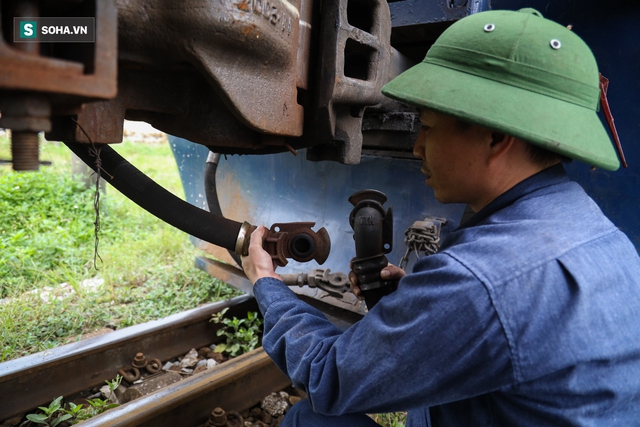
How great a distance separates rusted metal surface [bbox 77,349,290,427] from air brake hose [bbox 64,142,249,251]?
71cm

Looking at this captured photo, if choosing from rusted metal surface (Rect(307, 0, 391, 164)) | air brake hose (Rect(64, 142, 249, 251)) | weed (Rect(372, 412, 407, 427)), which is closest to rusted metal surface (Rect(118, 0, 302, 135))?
rusted metal surface (Rect(307, 0, 391, 164))

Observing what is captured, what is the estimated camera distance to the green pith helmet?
3.11 feet

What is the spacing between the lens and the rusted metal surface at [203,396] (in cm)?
171

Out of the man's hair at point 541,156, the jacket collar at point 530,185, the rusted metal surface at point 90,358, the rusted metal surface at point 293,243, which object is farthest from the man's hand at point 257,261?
the rusted metal surface at point 90,358

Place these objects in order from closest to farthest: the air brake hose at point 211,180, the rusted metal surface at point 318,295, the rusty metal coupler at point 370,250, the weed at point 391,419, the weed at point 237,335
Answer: the rusty metal coupler at point 370,250
the weed at point 391,419
the rusted metal surface at point 318,295
the air brake hose at point 211,180
the weed at point 237,335

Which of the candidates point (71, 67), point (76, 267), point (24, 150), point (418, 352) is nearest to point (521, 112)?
point (418, 352)

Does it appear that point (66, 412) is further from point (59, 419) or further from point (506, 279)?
point (506, 279)

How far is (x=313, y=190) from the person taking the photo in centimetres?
271

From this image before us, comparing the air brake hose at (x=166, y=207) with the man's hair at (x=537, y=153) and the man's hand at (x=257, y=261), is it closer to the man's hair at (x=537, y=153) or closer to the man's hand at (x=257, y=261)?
the man's hand at (x=257, y=261)

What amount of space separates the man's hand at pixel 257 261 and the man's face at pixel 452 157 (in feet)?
1.82

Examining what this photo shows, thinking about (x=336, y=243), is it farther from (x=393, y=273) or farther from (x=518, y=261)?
(x=518, y=261)

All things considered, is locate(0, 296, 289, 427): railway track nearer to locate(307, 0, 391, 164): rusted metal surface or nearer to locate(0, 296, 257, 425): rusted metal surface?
locate(0, 296, 257, 425): rusted metal surface

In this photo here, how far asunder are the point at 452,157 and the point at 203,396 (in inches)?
56.6

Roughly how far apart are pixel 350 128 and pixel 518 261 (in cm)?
80
